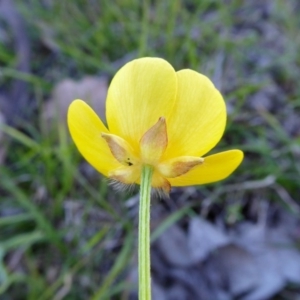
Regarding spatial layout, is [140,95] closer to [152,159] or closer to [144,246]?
[152,159]

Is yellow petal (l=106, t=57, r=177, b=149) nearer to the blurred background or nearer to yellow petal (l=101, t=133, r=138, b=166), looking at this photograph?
yellow petal (l=101, t=133, r=138, b=166)

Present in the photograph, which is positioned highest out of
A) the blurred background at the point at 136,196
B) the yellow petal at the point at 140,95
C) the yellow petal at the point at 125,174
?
the blurred background at the point at 136,196

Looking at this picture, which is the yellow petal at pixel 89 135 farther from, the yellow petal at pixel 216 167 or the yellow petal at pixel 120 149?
the yellow petal at pixel 216 167

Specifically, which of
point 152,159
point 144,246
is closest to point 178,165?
point 152,159

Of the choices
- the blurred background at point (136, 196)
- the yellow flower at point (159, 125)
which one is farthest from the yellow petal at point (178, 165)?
the blurred background at point (136, 196)

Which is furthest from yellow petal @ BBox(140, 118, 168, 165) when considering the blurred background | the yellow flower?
the blurred background

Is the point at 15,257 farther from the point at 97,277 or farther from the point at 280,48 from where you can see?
the point at 280,48
